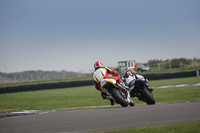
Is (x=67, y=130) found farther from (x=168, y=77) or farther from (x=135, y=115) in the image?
(x=168, y=77)

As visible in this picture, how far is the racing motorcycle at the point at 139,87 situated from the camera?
9930 millimetres

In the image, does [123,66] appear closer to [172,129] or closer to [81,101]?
[81,101]

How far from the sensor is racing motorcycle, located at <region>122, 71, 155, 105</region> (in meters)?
9.93

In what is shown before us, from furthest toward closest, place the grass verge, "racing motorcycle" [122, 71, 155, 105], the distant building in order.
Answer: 1. the distant building
2. the grass verge
3. "racing motorcycle" [122, 71, 155, 105]

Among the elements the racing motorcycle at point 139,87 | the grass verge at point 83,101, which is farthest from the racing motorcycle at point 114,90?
the grass verge at point 83,101

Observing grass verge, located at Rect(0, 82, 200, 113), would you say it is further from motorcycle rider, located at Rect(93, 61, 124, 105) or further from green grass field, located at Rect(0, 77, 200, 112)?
motorcycle rider, located at Rect(93, 61, 124, 105)

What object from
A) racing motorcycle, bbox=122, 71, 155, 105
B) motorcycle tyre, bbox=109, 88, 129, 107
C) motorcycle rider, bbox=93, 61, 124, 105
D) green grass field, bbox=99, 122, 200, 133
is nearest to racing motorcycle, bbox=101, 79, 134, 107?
motorcycle tyre, bbox=109, 88, 129, 107

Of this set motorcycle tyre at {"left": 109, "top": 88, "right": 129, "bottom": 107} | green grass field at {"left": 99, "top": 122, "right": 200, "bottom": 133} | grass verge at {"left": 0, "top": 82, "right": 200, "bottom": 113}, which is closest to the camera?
green grass field at {"left": 99, "top": 122, "right": 200, "bottom": 133}

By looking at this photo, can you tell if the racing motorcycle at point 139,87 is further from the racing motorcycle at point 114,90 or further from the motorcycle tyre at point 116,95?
the motorcycle tyre at point 116,95

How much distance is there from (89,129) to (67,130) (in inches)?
16.4

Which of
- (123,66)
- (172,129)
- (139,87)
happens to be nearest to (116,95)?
(139,87)

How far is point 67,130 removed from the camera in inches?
253

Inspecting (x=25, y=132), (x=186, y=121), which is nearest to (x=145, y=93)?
(x=186, y=121)

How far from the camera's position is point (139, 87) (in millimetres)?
9992
